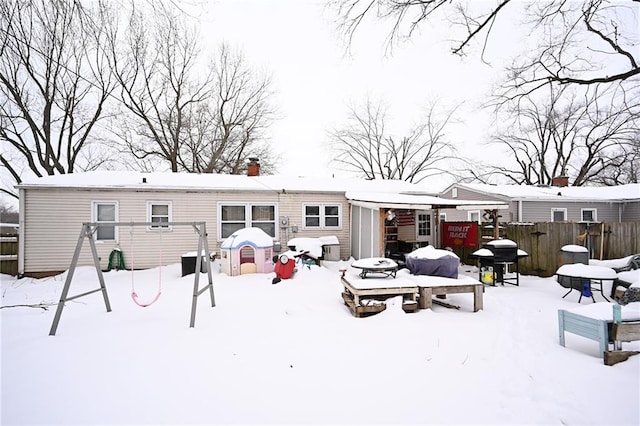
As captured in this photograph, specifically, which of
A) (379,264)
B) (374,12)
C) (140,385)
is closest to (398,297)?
(379,264)

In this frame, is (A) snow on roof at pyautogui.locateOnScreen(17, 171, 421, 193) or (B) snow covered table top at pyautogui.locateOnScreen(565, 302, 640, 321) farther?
(A) snow on roof at pyautogui.locateOnScreen(17, 171, 421, 193)

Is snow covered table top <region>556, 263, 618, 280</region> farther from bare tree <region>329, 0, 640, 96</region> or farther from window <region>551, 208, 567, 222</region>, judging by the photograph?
window <region>551, 208, 567, 222</region>

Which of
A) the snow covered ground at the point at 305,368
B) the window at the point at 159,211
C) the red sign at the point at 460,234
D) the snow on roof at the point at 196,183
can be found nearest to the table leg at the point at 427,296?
the snow covered ground at the point at 305,368

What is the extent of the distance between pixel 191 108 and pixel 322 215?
14681 mm

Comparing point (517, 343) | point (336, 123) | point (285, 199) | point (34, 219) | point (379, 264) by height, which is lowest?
point (517, 343)

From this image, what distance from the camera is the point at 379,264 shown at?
6.11 metres

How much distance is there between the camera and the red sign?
1129 centimetres

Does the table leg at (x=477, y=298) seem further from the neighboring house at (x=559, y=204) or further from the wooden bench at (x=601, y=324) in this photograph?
the neighboring house at (x=559, y=204)

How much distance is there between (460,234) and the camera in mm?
11828

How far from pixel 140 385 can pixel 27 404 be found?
90 cm

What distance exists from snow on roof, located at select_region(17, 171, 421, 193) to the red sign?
A: 227 centimetres

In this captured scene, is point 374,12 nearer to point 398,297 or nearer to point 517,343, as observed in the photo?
point 398,297

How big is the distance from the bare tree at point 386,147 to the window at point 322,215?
52.6ft

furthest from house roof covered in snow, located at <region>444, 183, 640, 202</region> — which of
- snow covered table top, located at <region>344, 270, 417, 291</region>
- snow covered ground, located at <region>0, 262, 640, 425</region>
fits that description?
snow covered table top, located at <region>344, 270, 417, 291</region>
